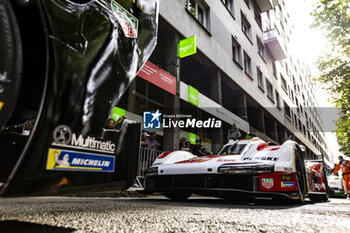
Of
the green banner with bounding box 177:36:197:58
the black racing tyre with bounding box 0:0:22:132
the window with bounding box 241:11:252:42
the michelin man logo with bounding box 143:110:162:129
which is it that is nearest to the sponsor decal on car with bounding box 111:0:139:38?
the black racing tyre with bounding box 0:0:22:132

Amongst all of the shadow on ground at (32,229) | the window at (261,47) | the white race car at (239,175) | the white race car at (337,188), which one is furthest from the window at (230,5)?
the shadow on ground at (32,229)

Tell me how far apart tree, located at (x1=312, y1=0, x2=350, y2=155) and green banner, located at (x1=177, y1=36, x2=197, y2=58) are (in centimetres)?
907

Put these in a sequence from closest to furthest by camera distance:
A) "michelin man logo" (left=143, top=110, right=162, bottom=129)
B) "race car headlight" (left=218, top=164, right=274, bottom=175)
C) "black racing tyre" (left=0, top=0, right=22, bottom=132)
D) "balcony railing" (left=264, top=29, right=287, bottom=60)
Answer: "black racing tyre" (left=0, top=0, right=22, bottom=132) → "race car headlight" (left=218, top=164, right=274, bottom=175) → "michelin man logo" (left=143, top=110, right=162, bottom=129) → "balcony railing" (left=264, top=29, right=287, bottom=60)

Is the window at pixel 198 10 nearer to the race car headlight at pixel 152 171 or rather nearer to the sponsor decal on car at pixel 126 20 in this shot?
the race car headlight at pixel 152 171

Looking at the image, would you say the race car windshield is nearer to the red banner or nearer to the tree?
the red banner

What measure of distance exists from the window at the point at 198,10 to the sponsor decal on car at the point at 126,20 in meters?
9.55

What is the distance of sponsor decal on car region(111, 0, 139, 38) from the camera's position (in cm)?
139

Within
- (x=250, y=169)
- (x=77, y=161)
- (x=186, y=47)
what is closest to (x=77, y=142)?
(x=77, y=161)

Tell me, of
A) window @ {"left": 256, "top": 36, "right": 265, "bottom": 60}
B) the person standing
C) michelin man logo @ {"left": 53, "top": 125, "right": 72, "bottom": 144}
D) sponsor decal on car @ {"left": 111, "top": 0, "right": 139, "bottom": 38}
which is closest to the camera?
michelin man logo @ {"left": 53, "top": 125, "right": 72, "bottom": 144}

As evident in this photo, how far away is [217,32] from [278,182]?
1017 centimetres

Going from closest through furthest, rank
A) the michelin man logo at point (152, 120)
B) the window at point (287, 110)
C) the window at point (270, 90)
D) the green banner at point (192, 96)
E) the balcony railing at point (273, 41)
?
the michelin man logo at point (152, 120) < the green banner at point (192, 96) < the balcony railing at point (273, 41) < the window at point (270, 90) < the window at point (287, 110)

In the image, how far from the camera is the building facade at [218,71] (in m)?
8.81

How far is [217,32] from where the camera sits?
11859mm

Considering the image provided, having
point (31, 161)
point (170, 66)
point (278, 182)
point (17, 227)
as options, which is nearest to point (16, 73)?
point (31, 161)
